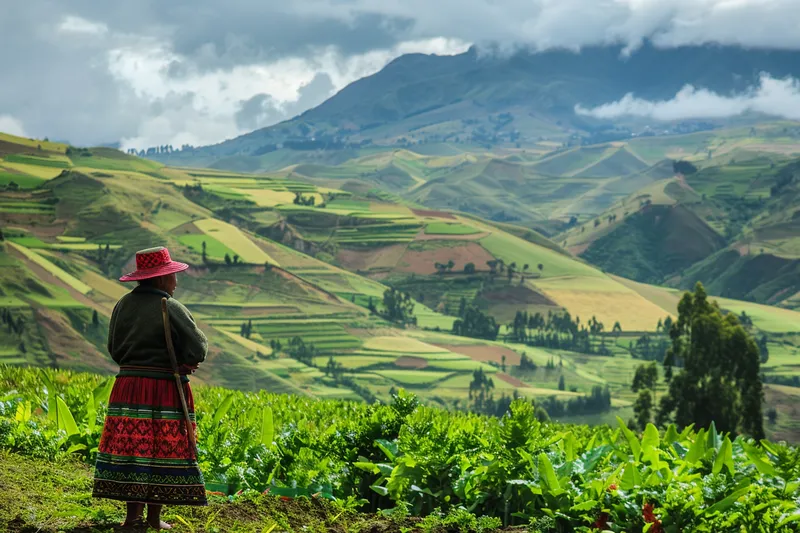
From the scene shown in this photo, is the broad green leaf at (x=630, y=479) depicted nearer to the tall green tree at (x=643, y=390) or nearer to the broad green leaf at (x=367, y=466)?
the broad green leaf at (x=367, y=466)

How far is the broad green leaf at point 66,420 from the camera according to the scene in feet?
40.0

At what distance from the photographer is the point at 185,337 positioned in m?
8.93

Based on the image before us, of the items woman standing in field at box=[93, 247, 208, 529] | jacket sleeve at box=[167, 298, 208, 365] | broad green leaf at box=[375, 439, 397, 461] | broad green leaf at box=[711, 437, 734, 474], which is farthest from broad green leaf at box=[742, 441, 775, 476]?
jacket sleeve at box=[167, 298, 208, 365]

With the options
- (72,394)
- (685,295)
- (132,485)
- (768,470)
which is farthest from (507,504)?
(685,295)

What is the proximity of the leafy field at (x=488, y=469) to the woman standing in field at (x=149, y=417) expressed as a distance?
0.70 metres

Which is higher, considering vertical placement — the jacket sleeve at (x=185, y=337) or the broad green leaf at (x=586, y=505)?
the jacket sleeve at (x=185, y=337)

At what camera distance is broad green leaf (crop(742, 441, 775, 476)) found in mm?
9930

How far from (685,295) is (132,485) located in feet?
217

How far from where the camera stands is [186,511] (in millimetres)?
9664

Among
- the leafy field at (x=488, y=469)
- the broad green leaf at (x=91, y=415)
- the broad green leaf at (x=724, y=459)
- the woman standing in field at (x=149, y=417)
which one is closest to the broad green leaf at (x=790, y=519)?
the leafy field at (x=488, y=469)

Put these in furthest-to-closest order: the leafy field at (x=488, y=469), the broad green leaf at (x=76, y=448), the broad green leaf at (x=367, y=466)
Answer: the broad green leaf at (x=76, y=448), the broad green leaf at (x=367, y=466), the leafy field at (x=488, y=469)

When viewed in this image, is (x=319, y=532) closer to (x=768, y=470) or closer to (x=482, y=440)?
(x=482, y=440)

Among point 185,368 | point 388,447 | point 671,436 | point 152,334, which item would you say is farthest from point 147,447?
point 671,436

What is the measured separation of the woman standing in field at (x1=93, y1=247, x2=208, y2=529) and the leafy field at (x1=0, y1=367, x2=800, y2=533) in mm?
700
